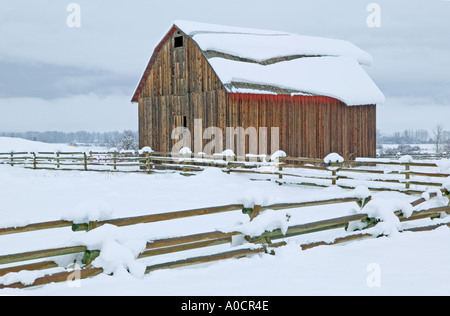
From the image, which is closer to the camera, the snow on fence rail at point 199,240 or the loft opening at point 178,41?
the snow on fence rail at point 199,240

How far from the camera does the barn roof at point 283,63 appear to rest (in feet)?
73.8

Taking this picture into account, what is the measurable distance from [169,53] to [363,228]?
18.3m

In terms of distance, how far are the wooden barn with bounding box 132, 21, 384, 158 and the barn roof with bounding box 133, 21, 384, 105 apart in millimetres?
58

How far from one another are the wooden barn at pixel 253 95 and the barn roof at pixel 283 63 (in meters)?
0.06

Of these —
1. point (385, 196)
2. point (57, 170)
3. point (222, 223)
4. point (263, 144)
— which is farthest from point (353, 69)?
point (222, 223)

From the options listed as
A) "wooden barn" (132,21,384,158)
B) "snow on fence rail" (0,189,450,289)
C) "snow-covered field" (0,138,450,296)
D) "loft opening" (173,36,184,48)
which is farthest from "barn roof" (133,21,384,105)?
"snow on fence rail" (0,189,450,289)

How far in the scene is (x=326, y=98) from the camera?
971 inches

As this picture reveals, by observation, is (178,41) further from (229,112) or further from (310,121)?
(310,121)

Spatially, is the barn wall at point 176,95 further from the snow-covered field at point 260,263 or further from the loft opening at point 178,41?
the snow-covered field at point 260,263

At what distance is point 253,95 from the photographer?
22188 millimetres

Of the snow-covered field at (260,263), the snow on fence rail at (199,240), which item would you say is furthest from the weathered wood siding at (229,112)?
the snow on fence rail at (199,240)

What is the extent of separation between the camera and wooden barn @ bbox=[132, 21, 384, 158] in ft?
72.9

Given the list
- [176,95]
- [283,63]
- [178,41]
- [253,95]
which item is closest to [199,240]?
[253,95]

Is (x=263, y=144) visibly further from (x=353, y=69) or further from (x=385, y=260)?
(x=385, y=260)
